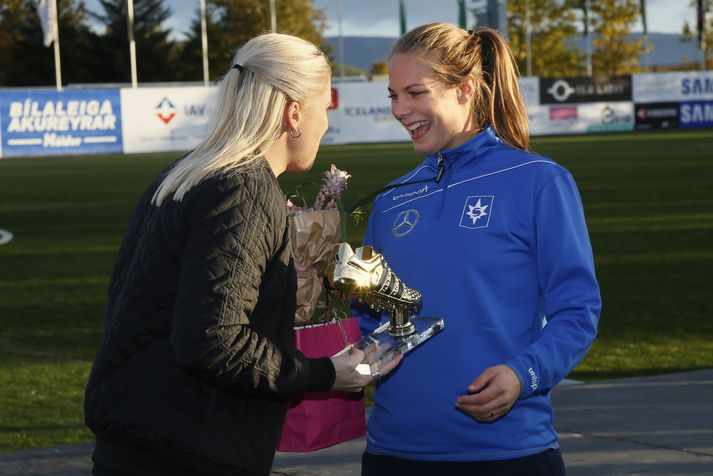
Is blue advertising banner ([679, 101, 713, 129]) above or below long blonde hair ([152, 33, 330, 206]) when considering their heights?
below

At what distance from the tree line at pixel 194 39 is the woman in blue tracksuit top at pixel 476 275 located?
244ft

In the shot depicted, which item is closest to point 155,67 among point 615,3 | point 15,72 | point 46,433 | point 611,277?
point 15,72

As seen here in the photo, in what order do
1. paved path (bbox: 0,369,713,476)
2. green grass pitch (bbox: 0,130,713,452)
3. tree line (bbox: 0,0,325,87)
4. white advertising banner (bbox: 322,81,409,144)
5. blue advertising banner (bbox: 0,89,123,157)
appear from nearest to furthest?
paved path (bbox: 0,369,713,476) → green grass pitch (bbox: 0,130,713,452) → blue advertising banner (bbox: 0,89,123,157) → white advertising banner (bbox: 322,81,409,144) → tree line (bbox: 0,0,325,87)

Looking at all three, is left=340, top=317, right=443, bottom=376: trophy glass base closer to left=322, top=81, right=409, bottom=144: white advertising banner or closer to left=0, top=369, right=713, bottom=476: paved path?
left=0, top=369, right=713, bottom=476: paved path

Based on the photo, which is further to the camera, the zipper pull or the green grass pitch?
the green grass pitch

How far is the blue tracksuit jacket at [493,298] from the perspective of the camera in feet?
9.74

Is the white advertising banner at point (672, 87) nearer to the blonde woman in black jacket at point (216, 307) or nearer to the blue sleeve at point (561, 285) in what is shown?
the blue sleeve at point (561, 285)

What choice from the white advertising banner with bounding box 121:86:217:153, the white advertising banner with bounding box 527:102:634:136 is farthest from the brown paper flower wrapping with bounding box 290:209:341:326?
the white advertising banner with bounding box 527:102:634:136

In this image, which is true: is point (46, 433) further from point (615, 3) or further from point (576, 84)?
point (615, 3)

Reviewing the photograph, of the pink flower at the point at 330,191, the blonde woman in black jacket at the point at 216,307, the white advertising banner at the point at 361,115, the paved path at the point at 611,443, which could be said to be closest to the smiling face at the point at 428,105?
the pink flower at the point at 330,191

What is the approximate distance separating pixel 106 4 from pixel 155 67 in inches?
413

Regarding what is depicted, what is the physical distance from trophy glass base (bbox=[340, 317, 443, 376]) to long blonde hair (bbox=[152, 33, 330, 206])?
517 mm

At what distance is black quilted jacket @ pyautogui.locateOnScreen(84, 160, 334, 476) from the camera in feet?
8.43

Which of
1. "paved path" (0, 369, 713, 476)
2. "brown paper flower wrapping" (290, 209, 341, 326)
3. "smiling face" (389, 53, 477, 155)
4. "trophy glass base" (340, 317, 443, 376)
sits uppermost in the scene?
"smiling face" (389, 53, 477, 155)
